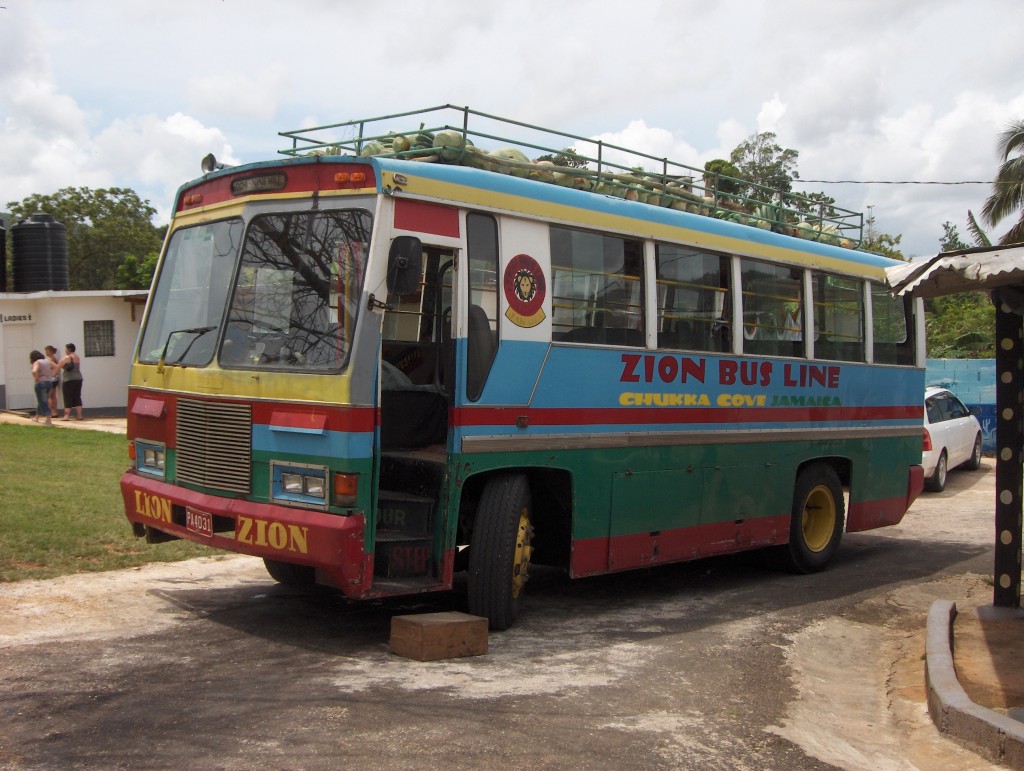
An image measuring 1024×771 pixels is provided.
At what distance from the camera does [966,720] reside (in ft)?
18.5

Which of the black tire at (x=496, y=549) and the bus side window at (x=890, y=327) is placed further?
the bus side window at (x=890, y=327)

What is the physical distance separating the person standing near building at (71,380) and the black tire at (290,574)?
15.9 metres

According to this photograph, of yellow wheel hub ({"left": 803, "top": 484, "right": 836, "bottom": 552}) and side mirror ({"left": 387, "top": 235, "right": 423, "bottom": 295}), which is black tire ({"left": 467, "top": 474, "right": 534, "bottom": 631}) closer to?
side mirror ({"left": 387, "top": 235, "right": 423, "bottom": 295})

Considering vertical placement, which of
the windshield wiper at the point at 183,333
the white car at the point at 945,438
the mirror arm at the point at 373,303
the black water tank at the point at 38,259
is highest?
the black water tank at the point at 38,259

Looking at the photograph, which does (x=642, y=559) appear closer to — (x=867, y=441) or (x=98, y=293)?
(x=867, y=441)

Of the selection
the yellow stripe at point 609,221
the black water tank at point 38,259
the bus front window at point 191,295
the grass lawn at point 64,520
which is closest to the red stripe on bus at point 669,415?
the yellow stripe at point 609,221

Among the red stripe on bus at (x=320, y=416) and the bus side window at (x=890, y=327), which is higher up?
the bus side window at (x=890, y=327)

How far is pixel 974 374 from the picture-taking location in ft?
76.7

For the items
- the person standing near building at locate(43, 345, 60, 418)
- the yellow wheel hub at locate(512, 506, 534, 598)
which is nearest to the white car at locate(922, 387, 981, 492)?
the yellow wheel hub at locate(512, 506, 534, 598)

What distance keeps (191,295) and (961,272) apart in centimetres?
524

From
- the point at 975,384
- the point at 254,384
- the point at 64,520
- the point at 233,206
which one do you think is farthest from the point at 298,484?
the point at 975,384

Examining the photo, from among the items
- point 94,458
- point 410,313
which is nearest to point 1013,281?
point 410,313

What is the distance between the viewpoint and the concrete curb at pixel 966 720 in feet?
17.6

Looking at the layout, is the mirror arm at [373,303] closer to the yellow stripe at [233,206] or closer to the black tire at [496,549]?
the yellow stripe at [233,206]
